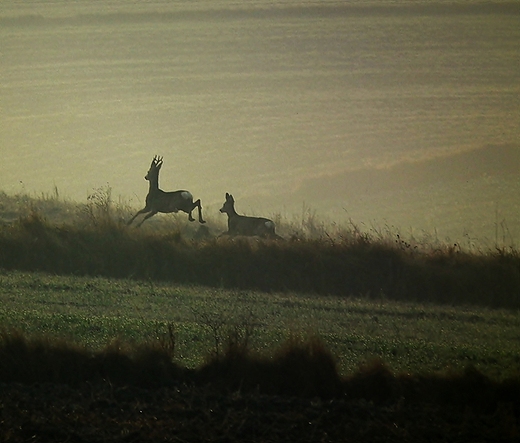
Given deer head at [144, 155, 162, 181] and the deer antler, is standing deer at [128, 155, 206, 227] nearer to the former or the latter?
deer head at [144, 155, 162, 181]

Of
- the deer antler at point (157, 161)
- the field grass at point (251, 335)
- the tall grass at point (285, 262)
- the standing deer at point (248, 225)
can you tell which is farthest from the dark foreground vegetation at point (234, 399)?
the deer antler at point (157, 161)

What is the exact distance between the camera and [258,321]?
13.1m

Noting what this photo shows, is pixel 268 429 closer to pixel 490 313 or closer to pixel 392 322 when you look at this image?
pixel 392 322

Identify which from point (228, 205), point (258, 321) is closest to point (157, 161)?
point (228, 205)

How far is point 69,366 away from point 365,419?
3245 millimetres

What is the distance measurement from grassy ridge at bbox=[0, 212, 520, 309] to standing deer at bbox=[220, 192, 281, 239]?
1.11m

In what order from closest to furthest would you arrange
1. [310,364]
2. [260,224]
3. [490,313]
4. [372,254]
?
[310,364]
[490,313]
[372,254]
[260,224]

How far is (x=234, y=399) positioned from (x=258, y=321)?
2945mm

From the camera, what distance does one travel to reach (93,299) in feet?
45.4

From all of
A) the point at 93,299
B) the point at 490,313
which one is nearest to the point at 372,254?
the point at 490,313

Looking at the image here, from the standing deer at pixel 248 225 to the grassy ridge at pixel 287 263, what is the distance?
111 centimetres

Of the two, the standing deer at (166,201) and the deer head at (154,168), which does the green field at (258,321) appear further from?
the deer head at (154,168)

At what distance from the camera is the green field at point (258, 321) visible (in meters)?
11.6

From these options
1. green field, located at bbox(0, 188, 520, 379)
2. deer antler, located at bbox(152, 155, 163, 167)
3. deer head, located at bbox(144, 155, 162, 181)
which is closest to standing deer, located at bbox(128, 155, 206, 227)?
deer head, located at bbox(144, 155, 162, 181)
